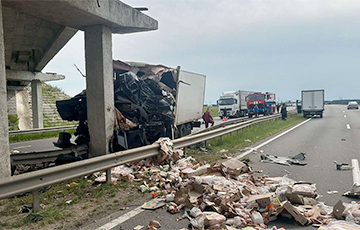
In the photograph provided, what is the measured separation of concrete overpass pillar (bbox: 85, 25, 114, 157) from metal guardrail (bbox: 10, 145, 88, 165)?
35 cm

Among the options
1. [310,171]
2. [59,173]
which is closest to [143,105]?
[59,173]

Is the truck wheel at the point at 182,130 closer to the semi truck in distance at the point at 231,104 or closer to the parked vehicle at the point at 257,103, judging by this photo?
the semi truck in distance at the point at 231,104

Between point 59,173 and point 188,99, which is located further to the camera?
point 188,99

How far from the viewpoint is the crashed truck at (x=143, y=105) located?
26.6ft

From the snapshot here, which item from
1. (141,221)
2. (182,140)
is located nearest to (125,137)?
(182,140)

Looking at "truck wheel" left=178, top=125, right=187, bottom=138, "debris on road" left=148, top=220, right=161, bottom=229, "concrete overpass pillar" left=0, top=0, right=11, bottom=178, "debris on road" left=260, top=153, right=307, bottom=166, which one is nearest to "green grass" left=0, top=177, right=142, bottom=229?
"concrete overpass pillar" left=0, top=0, right=11, bottom=178

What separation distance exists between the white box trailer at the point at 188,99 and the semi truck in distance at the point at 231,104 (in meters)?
19.6

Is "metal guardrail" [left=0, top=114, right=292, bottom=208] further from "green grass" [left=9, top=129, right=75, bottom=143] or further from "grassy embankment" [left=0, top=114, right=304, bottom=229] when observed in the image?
"green grass" [left=9, top=129, right=75, bottom=143]

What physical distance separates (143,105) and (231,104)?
26460mm

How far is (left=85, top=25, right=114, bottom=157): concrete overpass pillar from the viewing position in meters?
7.30

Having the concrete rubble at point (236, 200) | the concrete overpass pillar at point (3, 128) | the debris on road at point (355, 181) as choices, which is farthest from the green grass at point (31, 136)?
the debris on road at point (355, 181)

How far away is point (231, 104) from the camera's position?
34.5 metres

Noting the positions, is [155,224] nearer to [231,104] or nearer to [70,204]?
[70,204]

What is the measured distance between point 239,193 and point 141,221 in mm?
1580
